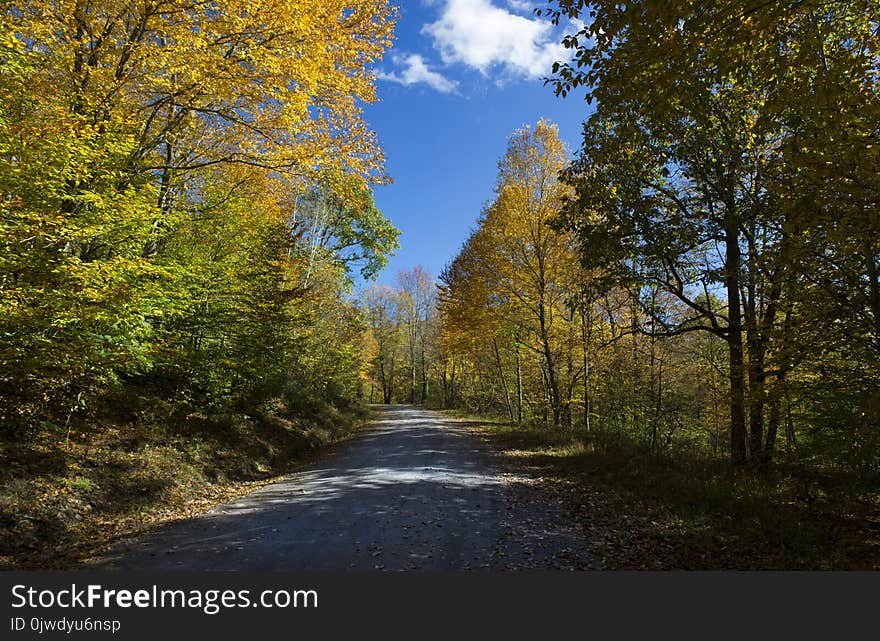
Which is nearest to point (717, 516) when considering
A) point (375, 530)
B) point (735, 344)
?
point (735, 344)

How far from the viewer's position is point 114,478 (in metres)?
7.30

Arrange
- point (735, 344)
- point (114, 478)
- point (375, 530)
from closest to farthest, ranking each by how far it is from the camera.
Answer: point (375, 530)
point (114, 478)
point (735, 344)

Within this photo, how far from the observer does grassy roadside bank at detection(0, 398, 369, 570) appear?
218 inches

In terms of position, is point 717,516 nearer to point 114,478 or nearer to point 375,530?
point 375,530

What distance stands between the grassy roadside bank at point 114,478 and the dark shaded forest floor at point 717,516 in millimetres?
6687

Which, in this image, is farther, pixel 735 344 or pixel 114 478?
pixel 735 344

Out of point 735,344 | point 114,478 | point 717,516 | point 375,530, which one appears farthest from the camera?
point 735,344

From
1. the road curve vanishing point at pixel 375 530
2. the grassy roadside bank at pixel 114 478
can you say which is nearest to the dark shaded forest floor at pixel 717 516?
the road curve vanishing point at pixel 375 530

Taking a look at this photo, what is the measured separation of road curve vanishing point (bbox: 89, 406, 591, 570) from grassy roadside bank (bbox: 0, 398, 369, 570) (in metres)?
0.72

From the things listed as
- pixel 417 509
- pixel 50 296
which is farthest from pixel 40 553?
pixel 417 509

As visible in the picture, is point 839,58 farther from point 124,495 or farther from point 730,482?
point 124,495

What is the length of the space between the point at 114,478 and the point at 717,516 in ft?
31.5

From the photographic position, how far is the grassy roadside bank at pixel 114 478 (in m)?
5.54

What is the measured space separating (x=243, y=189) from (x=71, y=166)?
7.75 meters
